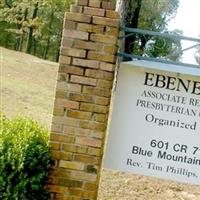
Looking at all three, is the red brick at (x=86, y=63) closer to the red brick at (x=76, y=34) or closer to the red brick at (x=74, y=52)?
the red brick at (x=74, y=52)

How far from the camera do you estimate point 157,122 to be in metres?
5.04

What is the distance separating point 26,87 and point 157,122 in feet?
45.4

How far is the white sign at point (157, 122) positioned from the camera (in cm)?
501

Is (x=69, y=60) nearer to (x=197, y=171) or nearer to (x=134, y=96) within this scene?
(x=134, y=96)

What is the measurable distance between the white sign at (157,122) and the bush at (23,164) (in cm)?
76

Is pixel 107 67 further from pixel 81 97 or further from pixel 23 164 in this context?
pixel 23 164

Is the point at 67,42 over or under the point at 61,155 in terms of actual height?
over

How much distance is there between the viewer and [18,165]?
4449mm

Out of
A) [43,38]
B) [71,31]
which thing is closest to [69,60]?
[71,31]

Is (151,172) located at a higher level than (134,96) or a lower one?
lower

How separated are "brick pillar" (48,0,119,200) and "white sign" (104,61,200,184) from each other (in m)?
0.25

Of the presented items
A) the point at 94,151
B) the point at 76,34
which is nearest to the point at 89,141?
the point at 94,151

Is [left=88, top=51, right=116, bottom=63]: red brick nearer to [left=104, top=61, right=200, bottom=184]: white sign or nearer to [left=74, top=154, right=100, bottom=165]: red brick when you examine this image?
[left=104, top=61, right=200, bottom=184]: white sign

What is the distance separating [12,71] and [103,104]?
18099 mm
